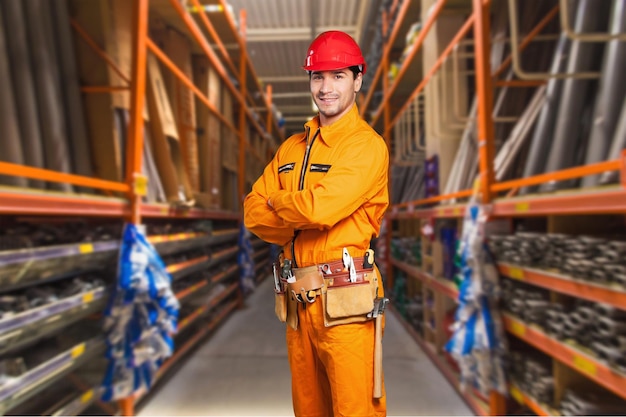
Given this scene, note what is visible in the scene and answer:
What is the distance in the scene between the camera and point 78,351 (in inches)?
92.8

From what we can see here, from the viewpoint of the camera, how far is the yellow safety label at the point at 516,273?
2321mm

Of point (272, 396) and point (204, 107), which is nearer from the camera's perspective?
point (272, 396)

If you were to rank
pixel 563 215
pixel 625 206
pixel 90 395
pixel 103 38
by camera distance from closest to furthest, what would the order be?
pixel 625 206 → pixel 563 215 → pixel 90 395 → pixel 103 38

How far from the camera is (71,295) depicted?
7.73ft

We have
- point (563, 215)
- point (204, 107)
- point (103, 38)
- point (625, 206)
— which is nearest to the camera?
point (625, 206)

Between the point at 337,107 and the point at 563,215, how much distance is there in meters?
1.59

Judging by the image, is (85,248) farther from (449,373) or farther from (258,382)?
(449,373)

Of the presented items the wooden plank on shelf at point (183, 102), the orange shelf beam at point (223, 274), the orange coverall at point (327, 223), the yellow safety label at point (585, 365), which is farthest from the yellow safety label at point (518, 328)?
the wooden plank on shelf at point (183, 102)

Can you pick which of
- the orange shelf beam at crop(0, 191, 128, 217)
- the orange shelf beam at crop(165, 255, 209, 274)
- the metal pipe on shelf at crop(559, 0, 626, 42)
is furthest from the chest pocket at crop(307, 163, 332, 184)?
the orange shelf beam at crop(165, 255, 209, 274)

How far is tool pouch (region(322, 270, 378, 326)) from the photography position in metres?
1.30

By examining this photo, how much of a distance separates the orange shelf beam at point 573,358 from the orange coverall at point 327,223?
0.97 metres

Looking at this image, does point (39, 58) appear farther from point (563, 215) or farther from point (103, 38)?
point (563, 215)

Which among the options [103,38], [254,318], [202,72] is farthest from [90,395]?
[202,72]

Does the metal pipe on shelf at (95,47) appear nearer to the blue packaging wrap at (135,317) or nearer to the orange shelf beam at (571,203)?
the blue packaging wrap at (135,317)
